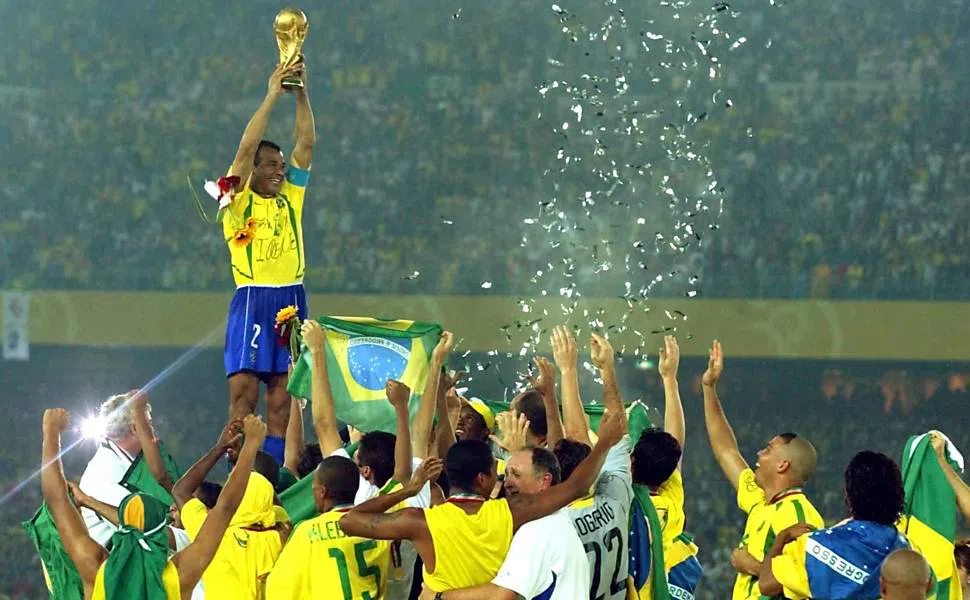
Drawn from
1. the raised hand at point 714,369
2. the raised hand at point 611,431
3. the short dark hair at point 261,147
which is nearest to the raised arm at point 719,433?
the raised hand at point 714,369

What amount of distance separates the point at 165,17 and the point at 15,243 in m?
3.06

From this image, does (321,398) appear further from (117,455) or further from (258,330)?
(258,330)

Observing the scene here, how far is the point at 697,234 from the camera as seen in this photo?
17203mm

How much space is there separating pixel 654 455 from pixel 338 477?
3.60 ft

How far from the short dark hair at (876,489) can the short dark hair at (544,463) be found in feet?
2.51

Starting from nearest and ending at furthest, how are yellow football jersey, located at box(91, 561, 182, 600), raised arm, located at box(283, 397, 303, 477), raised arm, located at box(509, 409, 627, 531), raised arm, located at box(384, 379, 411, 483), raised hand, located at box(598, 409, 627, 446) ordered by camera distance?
yellow football jersey, located at box(91, 561, 182, 600) < raised arm, located at box(509, 409, 627, 531) < raised hand, located at box(598, 409, 627, 446) < raised arm, located at box(384, 379, 411, 483) < raised arm, located at box(283, 397, 303, 477)

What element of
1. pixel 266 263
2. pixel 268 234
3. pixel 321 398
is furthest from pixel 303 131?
pixel 321 398

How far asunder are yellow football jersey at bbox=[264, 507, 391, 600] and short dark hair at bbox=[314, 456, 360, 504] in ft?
0.15

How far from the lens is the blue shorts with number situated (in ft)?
24.4

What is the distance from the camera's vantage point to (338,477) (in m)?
4.48

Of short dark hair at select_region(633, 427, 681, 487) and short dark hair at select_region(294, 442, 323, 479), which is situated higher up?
short dark hair at select_region(633, 427, 681, 487)

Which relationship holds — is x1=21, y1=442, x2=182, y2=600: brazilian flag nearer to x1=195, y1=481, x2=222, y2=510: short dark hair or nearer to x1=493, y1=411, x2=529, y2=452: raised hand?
x1=195, y1=481, x2=222, y2=510: short dark hair

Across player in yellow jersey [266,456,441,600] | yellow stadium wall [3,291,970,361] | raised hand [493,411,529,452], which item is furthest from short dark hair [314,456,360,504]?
yellow stadium wall [3,291,970,361]

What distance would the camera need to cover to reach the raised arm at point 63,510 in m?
3.94
